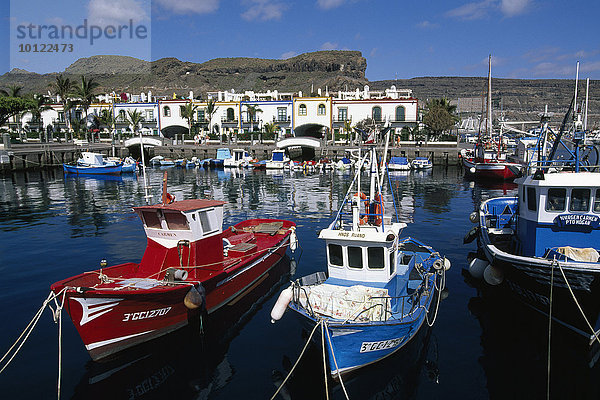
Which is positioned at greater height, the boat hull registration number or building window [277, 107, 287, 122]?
building window [277, 107, 287, 122]

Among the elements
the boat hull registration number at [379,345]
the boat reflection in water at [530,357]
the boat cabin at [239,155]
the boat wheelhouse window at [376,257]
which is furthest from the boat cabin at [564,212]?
the boat cabin at [239,155]

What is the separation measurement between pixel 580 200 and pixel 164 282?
15.5 meters

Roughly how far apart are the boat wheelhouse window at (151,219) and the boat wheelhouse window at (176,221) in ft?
1.38

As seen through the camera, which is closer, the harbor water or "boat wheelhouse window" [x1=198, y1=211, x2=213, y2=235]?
the harbor water

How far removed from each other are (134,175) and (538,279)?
62.0 meters

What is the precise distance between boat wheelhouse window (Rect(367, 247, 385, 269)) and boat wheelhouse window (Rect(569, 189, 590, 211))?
7.73 metres

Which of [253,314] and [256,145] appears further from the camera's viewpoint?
[256,145]

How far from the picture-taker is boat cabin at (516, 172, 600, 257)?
1525 centimetres

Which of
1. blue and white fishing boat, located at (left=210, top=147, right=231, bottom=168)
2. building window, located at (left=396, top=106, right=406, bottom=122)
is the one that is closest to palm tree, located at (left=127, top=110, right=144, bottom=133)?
blue and white fishing boat, located at (left=210, top=147, right=231, bottom=168)

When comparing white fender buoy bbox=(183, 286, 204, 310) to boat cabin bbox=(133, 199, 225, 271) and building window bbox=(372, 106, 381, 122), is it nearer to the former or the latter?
boat cabin bbox=(133, 199, 225, 271)

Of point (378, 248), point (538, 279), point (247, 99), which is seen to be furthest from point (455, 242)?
point (247, 99)

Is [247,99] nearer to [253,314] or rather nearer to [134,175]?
[134,175]

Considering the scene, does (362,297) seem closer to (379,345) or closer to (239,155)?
(379,345)

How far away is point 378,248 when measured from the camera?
13938 mm
